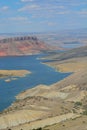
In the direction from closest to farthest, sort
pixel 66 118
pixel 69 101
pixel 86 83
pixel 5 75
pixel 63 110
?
pixel 66 118 → pixel 63 110 → pixel 69 101 → pixel 86 83 → pixel 5 75

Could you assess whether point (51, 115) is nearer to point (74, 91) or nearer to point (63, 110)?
point (63, 110)

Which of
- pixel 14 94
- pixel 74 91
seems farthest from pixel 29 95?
pixel 74 91

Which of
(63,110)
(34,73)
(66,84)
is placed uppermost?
(63,110)

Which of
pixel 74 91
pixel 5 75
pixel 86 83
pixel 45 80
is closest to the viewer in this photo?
pixel 74 91

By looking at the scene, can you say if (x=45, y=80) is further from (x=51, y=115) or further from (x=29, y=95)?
(x=51, y=115)

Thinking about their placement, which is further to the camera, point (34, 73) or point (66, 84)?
point (34, 73)

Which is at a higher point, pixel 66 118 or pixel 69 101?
pixel 66 118
